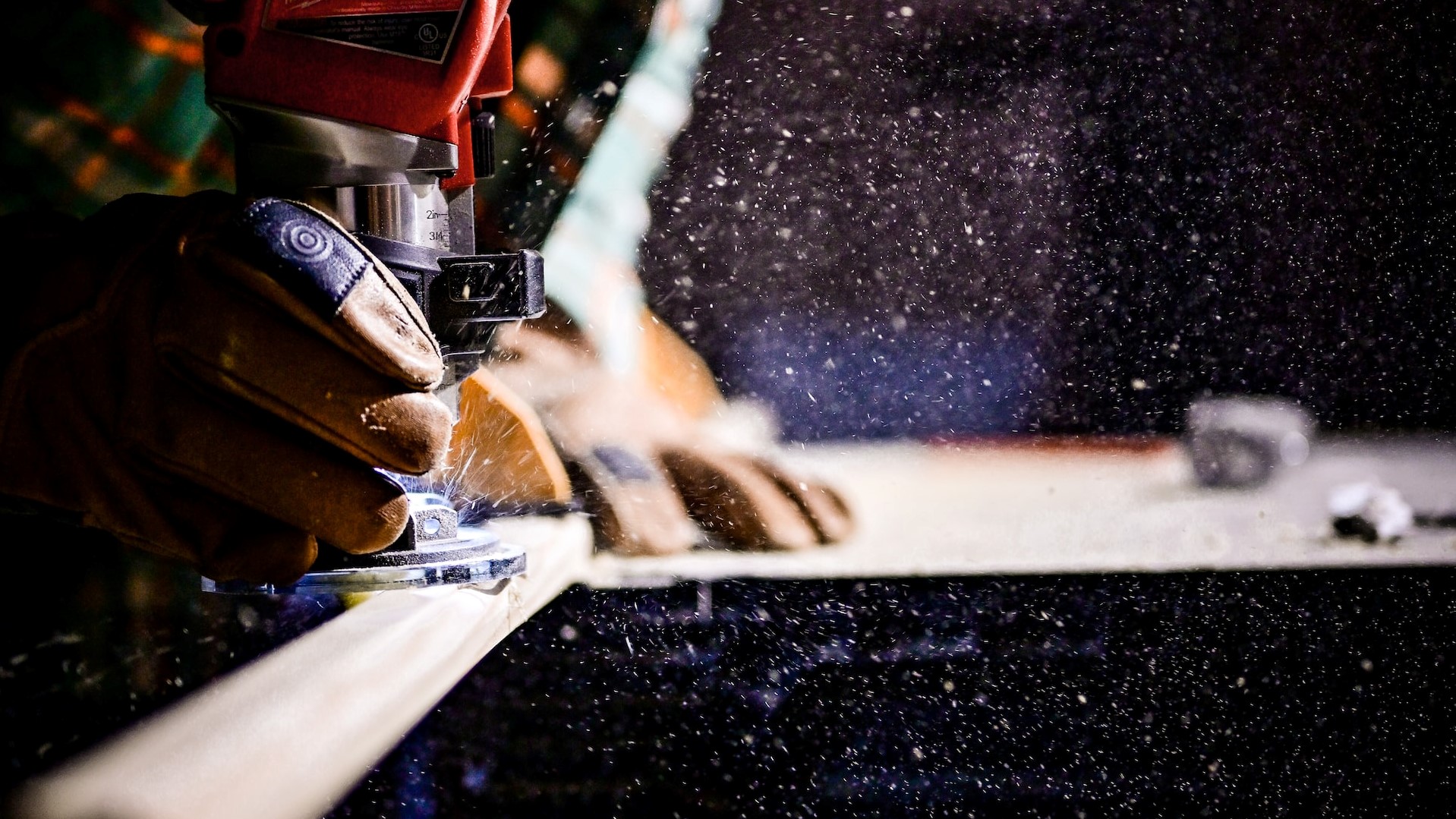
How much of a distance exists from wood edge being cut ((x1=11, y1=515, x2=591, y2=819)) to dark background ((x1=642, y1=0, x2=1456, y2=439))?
3.33 feet

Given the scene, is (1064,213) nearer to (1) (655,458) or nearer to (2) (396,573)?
(1) (655,458)

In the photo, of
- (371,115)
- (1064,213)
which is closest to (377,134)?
(371,115)

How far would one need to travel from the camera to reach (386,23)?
47cm

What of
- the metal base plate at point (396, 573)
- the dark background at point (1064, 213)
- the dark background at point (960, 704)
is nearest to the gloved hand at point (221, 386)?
the metal base plate at point (396, 573)

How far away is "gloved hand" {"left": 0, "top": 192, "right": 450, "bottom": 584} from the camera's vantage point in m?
0.40

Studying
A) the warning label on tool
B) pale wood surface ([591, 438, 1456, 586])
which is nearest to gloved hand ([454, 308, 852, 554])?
pale wood surface ([591, 438, 1456, 586])

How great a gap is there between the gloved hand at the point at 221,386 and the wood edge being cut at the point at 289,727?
0.06 m

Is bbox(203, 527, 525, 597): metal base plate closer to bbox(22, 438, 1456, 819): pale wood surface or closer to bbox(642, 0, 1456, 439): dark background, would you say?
bbox(22, 438, 1456, 819): pale wood surface

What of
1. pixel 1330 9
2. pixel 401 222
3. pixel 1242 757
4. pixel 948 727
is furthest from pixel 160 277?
pixel 1330 9

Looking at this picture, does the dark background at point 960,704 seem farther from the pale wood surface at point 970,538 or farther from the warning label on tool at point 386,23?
the warning label on tool at point 386,23

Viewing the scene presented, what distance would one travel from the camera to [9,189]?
0.66 meters

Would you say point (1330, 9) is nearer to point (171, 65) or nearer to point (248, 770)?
point (171, 65)

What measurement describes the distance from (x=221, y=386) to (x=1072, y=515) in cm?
131

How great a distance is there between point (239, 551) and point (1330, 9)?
1850mm
